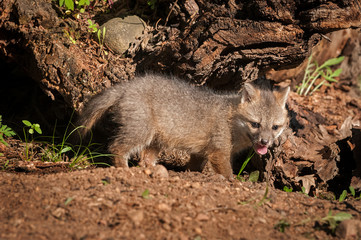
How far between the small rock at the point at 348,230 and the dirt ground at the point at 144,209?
0.25ft

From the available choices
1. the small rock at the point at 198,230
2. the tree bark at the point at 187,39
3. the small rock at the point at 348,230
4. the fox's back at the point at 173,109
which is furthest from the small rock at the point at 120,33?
the small rock at the point at 348,230

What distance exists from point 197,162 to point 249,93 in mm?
1575

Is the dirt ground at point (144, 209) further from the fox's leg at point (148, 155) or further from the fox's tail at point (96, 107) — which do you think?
the fox's leg at point (148, 155)

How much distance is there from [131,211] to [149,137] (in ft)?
7.35

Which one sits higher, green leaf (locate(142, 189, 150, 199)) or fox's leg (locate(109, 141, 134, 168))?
green leaf (locate(142, 189, 150, 199))

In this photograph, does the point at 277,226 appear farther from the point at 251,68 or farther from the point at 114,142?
the point at 251,68

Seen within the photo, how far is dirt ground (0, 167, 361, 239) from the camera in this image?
→ 3020 mm

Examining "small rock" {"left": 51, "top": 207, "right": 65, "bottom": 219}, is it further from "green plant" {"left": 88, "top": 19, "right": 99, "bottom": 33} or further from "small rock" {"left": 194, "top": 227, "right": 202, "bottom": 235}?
"green plant" {"left": 88, "top": 19, "right": 99, "bottom": 33}

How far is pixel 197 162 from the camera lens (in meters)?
6.03

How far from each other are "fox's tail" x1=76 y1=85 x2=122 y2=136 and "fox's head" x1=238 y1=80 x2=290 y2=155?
207 centimetres

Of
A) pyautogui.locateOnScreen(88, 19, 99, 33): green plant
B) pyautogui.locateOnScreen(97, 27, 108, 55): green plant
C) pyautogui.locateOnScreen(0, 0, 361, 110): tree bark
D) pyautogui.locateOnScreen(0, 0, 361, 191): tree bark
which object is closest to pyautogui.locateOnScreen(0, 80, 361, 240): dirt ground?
pyautogui.locateOnScreen(0, 0, 361, 191): tree bark

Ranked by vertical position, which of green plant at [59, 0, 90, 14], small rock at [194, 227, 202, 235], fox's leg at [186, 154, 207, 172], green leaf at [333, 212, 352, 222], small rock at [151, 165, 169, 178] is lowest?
fox's leg at [186, 154, 207, 172]

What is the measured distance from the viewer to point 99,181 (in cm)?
393

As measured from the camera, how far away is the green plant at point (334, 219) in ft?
11.1
